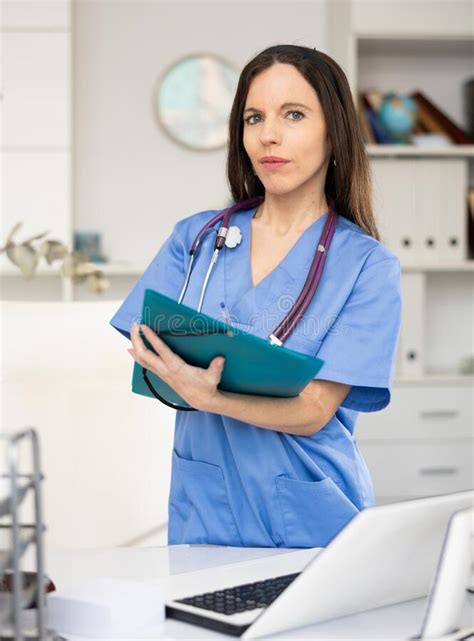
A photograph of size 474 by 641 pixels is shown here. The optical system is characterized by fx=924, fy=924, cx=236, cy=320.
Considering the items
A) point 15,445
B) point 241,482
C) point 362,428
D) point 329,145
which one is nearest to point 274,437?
point 241,482

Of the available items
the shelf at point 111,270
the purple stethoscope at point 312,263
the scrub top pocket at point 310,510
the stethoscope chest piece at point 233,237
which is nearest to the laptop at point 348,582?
the scrub top pocket at point 310,510

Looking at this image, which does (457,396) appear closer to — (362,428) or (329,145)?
(362,428)

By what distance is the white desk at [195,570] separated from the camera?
0.90 m

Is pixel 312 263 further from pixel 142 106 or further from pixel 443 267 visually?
pixel 142 106

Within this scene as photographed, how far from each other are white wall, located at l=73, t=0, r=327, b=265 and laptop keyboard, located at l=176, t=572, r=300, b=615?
9.14ft

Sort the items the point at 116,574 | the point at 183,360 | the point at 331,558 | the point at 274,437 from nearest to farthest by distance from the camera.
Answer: the point at 331,558, the point at 116,574, the point at 183,360, the point at 274,437

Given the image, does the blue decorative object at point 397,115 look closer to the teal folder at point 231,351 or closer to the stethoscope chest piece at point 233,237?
the stethoscope chest piece at point 233,237

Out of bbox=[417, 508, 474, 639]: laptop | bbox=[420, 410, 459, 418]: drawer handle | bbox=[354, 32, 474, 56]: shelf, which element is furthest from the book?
bbox=[417, 508, 474, 639]: laptop

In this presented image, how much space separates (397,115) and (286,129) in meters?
2.34

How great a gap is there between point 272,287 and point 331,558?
672 millimetres

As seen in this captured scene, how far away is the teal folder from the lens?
1.07 m

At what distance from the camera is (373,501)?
147cm

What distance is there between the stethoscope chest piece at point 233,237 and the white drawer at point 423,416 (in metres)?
2.10

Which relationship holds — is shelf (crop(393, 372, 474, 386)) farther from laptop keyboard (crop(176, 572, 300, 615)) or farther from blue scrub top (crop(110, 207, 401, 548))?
laptop keyboard (crop(176, 572, 300, 615))
